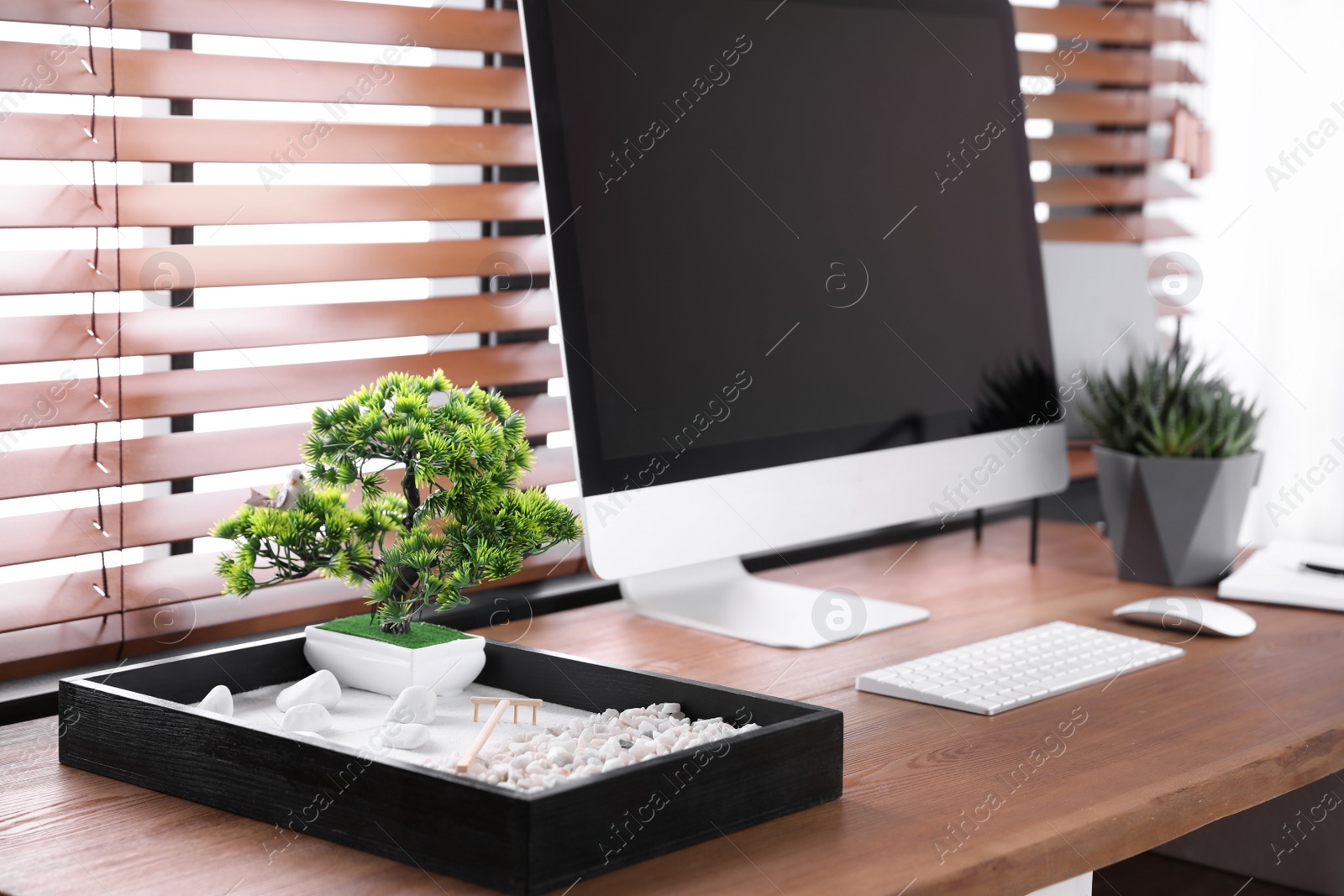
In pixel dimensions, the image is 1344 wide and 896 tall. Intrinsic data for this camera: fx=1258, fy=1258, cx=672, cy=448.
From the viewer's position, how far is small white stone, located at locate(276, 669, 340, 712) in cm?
89

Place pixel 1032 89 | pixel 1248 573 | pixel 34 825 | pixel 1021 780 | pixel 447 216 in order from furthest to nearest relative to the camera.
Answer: pixel 1032 89 → pixel 1248 573 → pixel 447 216 → pixel 1021 780 → pixel 34 825

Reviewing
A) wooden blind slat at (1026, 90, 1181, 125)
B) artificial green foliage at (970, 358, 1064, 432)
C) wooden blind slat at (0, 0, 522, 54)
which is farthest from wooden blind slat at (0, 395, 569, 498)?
wooden blind slat at (1026, 90, 1181, 125)

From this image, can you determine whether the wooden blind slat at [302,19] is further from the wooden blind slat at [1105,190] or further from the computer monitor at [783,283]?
the wooden blind slat at [1105,190]

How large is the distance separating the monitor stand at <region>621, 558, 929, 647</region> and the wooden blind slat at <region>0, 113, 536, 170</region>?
1.58 ft

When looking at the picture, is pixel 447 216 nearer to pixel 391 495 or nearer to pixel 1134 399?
pixel 391 495

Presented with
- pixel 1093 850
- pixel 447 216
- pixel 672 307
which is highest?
pixel 447 216

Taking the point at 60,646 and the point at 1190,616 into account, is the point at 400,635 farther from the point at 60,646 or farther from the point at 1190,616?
the point at 1190,616

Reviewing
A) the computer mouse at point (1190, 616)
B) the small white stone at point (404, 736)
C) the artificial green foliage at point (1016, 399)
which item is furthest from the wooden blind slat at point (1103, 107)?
the small white stone at point (404, 736)

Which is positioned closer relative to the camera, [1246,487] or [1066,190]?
[1246,487]

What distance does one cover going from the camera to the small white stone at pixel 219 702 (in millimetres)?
851

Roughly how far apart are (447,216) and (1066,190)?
1082mm

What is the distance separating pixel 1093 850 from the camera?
30.8 inches

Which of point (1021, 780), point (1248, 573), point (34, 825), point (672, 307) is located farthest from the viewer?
point (1248, 573)

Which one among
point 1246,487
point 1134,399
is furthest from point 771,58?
point 1246,487
